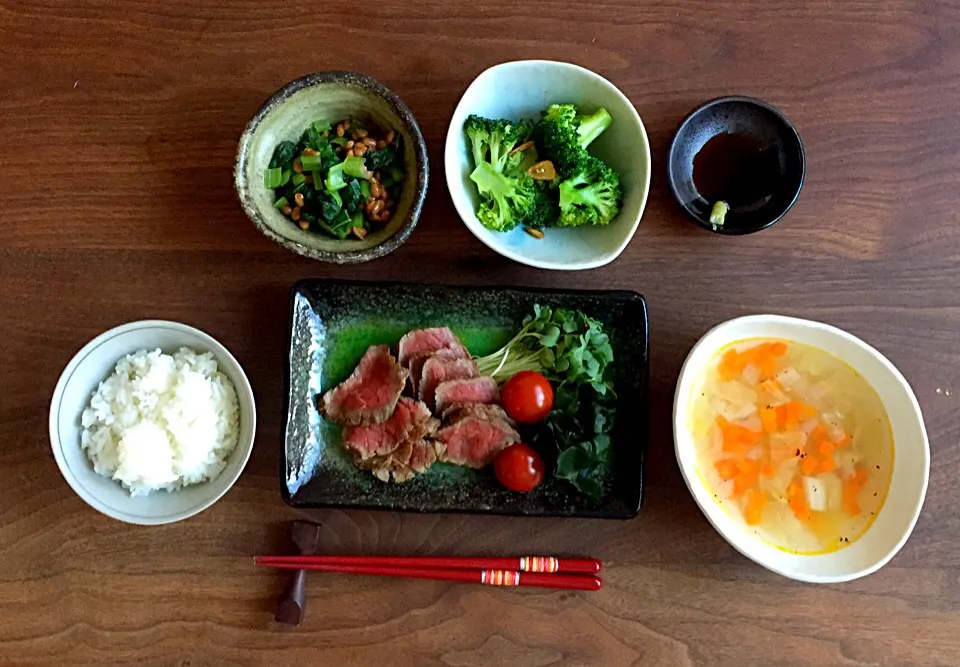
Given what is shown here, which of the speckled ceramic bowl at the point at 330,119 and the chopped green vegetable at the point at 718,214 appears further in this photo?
the chopped green vegetable at the point at 718,214

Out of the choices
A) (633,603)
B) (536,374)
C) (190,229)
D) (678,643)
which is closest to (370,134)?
(190,229)

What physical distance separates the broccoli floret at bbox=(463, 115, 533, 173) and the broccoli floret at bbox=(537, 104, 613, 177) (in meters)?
0.08

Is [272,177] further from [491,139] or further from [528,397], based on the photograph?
[528,397]

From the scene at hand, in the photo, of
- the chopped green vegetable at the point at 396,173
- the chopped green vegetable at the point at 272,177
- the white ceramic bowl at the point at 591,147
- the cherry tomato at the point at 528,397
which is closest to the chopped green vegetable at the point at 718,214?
the white ceramic bowl at the point at 591,147

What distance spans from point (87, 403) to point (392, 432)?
2.64ft

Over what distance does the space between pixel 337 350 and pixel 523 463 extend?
620mm

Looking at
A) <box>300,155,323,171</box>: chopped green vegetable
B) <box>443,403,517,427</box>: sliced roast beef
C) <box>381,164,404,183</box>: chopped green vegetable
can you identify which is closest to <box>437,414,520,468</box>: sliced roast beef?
<box>443,403,517,427</box>: sliced roast beef

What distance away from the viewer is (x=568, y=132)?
6.47 ft

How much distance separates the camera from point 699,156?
2.13m

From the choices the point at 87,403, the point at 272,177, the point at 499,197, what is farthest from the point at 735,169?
the point at 87,403

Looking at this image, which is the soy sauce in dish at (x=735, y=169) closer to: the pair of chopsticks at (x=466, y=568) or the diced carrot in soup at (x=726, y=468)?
the diced carrot in soup at (x=726, y=468)

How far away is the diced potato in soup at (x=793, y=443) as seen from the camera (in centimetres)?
199

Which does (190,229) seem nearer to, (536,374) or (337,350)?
(337,350)

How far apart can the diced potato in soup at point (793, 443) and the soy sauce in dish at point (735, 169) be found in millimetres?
428
